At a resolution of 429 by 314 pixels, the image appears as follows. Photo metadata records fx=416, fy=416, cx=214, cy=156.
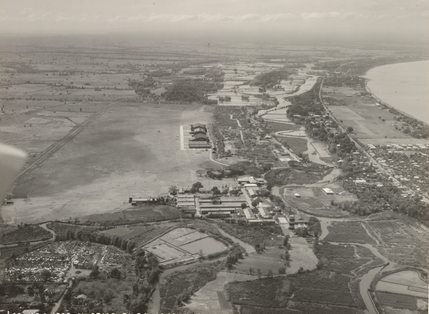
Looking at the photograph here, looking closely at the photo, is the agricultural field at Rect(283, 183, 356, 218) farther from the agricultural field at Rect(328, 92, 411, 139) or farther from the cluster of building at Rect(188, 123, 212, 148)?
the agricultural field at Rect(328, 92, 411, 139)

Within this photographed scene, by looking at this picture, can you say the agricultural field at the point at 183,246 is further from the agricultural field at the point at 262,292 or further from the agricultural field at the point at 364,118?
the agricultural field at the point at 364,118

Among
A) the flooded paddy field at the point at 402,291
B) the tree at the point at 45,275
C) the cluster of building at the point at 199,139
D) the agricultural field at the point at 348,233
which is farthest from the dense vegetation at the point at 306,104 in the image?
the tree at the point at 45,275

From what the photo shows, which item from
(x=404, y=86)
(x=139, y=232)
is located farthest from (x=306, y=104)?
(x=139, y=232)

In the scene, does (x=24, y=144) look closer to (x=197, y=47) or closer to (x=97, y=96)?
(x=97, y=96)

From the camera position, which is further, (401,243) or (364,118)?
(364,118)

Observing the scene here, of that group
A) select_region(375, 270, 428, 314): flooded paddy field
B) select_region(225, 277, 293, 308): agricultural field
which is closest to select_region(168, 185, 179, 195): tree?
select_region(225, 277, 293, 308): agricultural field

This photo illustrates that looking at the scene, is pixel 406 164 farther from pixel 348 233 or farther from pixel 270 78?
pixel 270 78

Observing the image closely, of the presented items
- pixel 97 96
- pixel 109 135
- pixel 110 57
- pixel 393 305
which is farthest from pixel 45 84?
pixel 393 305
